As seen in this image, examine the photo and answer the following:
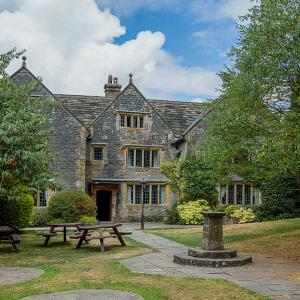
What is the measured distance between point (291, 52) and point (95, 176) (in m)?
20.8

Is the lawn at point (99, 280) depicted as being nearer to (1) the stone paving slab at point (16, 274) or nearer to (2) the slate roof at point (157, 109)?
(1) the stone paving slab at point (16, 274)

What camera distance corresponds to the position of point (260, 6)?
15297 mm

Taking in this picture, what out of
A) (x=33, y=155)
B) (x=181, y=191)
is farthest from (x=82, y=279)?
(x=181, y=191)

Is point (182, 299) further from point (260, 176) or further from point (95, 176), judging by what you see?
point (95, 176)

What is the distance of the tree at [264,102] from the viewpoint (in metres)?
13.5

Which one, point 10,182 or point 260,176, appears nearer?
point 10,182

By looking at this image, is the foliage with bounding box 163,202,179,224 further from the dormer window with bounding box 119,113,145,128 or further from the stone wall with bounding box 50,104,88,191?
the dormer window with bounding box 119,113,145,128

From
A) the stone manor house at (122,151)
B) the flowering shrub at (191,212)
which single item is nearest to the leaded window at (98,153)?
the stone manor house at (122,151)

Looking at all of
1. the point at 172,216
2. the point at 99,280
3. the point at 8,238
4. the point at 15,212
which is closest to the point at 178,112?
the point at 172,216

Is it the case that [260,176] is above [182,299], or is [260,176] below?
above

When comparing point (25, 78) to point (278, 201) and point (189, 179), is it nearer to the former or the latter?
point (189, 179)

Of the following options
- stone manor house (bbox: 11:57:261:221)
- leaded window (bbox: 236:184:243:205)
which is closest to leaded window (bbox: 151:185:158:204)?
stone manor house (bbox: 11:57:261:221)

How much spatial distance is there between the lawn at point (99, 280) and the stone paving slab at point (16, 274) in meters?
0.27

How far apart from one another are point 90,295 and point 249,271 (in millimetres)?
4596
